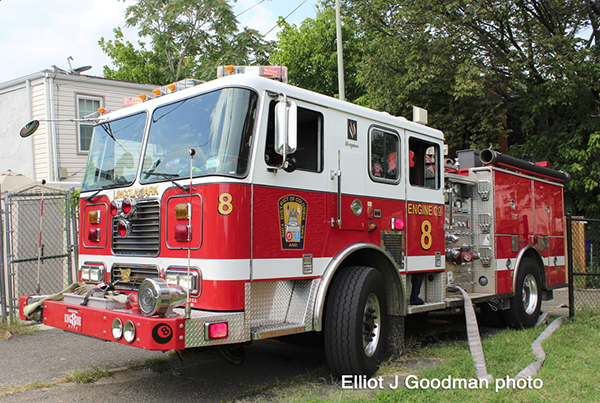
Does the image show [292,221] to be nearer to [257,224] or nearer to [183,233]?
[257,224]

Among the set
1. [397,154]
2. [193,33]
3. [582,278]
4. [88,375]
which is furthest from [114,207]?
[193,33]

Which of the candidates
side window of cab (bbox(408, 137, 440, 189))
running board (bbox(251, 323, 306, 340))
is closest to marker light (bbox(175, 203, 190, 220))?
running board (bbox(251, 323, 306, 340))

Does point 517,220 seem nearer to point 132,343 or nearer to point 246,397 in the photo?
point 246,397

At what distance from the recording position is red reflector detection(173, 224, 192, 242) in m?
4.30

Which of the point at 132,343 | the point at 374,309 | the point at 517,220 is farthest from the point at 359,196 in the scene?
the point at 517,220

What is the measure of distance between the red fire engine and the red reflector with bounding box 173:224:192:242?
0.04 feet

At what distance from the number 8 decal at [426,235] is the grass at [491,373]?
1.19 metres

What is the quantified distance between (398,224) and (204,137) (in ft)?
7.83

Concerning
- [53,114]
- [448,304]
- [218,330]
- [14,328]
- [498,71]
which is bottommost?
[14,328]

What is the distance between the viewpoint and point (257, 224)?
4.38 meters

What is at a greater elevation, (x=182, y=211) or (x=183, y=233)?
(x=182, y=211)

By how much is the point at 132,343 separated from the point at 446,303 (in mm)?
3769

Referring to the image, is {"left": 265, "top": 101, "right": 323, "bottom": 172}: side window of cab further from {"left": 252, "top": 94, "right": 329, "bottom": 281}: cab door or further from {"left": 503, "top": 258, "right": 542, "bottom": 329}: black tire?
{"left": 503, "top": 258, "right": 542, "bottom": 329}: black tire

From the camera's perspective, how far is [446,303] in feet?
20.8
